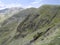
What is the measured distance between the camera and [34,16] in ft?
263

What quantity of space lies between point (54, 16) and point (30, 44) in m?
20.0

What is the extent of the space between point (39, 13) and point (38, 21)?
6.63 metres

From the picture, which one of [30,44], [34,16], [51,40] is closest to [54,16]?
[34,16]

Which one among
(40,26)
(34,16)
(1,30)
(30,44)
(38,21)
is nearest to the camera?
(30,44)

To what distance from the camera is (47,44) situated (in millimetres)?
43000

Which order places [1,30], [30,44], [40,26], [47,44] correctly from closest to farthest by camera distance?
[47,44] < [30,44] < [40,26] < [1,30]

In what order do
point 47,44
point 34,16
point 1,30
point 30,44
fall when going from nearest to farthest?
point 47,44 < point 30,44 < point 34,16 < point 1,30

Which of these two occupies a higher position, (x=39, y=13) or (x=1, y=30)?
(x=39, y=13)

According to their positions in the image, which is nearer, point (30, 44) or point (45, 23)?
point (30, 44)

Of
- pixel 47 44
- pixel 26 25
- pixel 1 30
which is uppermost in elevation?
pixel 47 44

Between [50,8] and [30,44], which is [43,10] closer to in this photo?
[50,8]

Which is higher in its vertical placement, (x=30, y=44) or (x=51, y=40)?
(x=51, y=40)

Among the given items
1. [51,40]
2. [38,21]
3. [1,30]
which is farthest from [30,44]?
[1,30]

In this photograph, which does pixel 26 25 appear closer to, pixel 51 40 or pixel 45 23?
pixel 45 23
